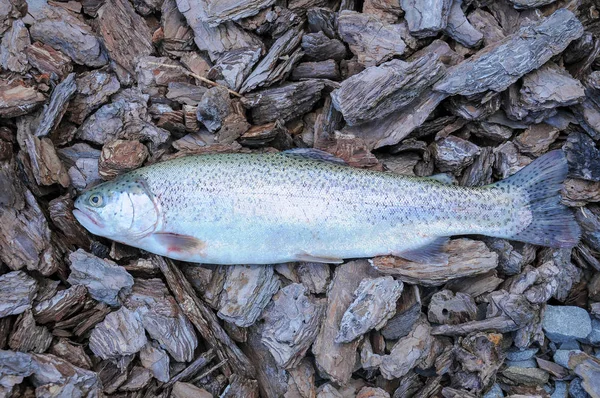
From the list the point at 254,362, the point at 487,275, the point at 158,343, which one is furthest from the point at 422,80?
the point at 158,343

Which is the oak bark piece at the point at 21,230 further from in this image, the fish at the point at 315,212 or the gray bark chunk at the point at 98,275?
the fish at the point at 315,212

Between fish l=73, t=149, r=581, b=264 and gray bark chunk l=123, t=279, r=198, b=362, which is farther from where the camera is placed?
fish l=73, t=149, r=581, b=264

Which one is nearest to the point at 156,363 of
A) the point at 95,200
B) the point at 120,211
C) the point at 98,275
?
the point at 98,275

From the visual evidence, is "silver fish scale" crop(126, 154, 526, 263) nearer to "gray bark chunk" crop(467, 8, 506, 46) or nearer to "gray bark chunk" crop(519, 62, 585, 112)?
"gray bark chunk" crop(519, 62, 585, 112)

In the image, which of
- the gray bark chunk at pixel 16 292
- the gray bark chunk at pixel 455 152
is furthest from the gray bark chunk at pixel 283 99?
the gray bark chunk at pixel 16 292

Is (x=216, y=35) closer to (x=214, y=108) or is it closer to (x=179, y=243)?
(x=214, y=108)

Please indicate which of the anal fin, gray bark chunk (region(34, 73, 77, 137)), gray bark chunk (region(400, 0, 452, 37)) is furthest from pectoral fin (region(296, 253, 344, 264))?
gray bark chunk (region(34, 73, 77, 137))
